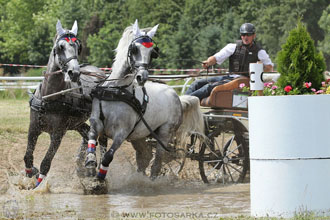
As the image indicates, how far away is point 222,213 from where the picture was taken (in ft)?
23.6

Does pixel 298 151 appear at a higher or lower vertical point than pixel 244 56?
lower

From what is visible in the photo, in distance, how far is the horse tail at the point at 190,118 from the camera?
1052 centimetres

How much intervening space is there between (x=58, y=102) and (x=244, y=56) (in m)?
2.88

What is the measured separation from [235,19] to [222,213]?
35007 millimetres

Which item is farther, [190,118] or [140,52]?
[190,118]

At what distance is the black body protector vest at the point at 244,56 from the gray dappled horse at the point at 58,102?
219 centimetres

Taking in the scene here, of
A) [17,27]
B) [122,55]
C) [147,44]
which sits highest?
[17,27]

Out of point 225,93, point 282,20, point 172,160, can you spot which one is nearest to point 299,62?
point 225,93

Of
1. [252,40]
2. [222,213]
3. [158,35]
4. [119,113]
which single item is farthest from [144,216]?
[158,35]

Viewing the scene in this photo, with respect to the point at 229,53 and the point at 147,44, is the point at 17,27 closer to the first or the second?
the point at 229,53

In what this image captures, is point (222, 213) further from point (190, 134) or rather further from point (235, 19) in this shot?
point (235, 19)

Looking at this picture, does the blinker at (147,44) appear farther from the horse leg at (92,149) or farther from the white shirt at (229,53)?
the white shirt at (229,53)

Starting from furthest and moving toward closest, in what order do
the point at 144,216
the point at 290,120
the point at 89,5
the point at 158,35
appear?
the point at 89,5, the point at 158,35, the point at 144,216, the point at 290,120

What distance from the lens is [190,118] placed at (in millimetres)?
10586
